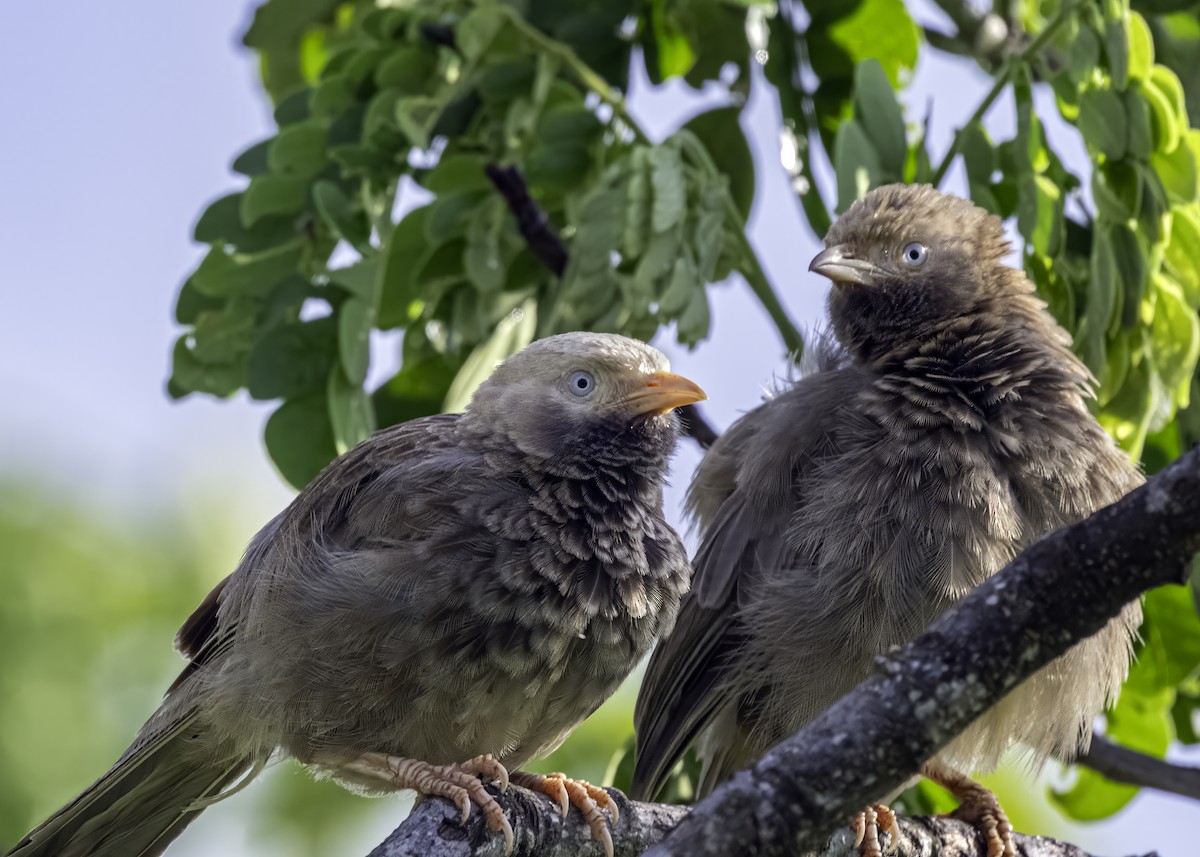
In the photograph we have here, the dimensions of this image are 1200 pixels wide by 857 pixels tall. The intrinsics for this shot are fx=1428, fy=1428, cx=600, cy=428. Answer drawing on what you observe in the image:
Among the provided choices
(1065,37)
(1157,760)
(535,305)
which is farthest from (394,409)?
(1157,760)

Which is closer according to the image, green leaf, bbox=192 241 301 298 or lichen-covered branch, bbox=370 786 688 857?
lichen-covered branch, bbox=370 786 688 857

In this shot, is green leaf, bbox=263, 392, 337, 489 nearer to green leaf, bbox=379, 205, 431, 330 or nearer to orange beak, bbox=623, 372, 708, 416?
green leaf, bbox=379, 205, 431, 330

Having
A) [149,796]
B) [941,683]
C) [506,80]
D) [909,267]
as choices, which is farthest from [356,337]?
[941,683]

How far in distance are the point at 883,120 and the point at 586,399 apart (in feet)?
4.40

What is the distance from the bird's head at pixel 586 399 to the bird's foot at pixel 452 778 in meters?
1.01

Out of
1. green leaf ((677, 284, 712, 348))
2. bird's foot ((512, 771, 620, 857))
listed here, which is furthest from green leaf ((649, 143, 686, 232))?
bird's foot ((512, 771, 620, 857))

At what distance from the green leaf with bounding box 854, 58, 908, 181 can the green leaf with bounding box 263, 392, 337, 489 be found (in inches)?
78.5

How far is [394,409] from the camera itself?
210 inches

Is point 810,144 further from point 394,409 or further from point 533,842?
point 533,842

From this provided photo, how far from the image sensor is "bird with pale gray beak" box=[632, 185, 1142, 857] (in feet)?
14.9

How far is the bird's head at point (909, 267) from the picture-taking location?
5035mm

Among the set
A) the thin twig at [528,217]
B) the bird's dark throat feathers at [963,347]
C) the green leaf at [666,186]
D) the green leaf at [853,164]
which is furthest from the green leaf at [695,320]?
the bird's dark throat feathers at [963,347]

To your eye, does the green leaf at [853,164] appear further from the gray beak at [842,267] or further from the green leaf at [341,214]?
the green leaf at [341,214]

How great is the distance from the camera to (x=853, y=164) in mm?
4551
